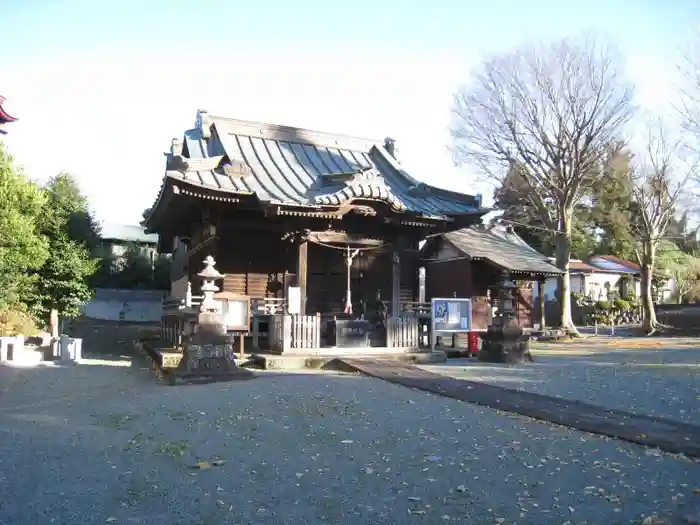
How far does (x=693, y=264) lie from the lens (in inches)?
1559

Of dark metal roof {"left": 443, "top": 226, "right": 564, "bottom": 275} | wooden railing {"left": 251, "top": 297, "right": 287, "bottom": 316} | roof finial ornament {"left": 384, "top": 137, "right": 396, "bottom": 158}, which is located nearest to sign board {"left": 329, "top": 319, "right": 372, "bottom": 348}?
wooden railing {"left": 251, "top": 297, "right": 287, "bottom": 316}

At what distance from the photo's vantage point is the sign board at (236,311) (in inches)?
499

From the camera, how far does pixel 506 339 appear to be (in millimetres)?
13773

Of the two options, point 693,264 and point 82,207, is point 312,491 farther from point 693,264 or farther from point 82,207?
point 693,264

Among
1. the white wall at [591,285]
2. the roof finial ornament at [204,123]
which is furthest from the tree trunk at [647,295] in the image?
the roof finial ornament at [204,123]

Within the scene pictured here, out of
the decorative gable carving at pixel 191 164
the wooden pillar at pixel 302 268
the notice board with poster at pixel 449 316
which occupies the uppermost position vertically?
the decorative gable carving at pixel 191 164

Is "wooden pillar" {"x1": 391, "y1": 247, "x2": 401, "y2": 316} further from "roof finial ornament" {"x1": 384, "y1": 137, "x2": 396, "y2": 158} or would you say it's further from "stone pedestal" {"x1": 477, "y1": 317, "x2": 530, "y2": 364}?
"roof finial ornament" {"x1": 384, "y1": 137, "x2": 396, "y2": 158}

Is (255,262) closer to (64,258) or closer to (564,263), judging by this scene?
(64,258)

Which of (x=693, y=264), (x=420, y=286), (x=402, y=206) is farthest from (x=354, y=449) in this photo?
(x=693, y=264)

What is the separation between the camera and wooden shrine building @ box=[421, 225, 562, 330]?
74.2 ft

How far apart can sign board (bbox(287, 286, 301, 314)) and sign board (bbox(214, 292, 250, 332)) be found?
1388mm

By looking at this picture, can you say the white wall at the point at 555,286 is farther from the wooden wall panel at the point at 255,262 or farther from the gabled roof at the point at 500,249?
the wooden wall panel at the point at 255,262

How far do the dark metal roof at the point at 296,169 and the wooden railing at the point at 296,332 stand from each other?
2.85 m

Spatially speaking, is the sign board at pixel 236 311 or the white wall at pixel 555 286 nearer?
the sign board at pixel 236 311
